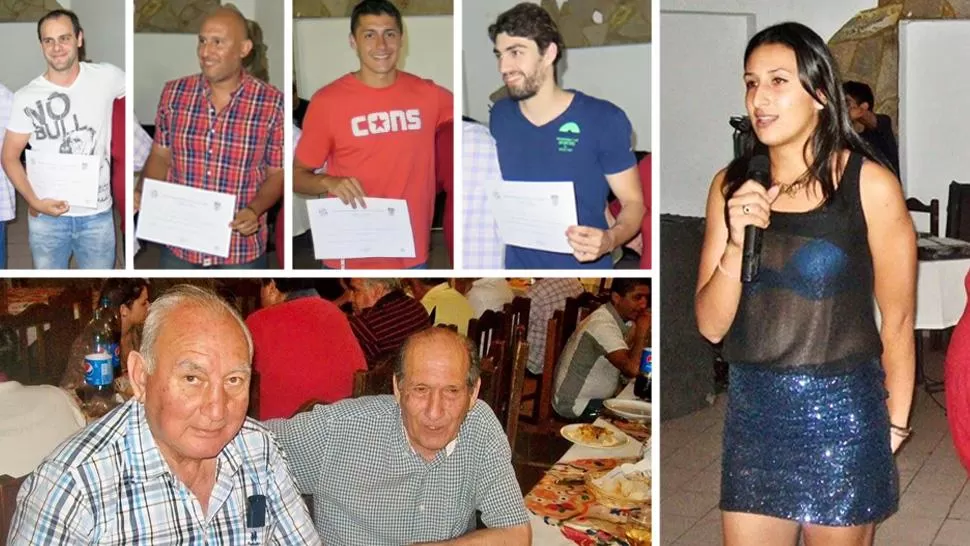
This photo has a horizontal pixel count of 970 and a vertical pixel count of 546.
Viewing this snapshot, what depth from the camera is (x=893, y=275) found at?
2.39 meters

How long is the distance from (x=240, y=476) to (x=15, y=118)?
123cm

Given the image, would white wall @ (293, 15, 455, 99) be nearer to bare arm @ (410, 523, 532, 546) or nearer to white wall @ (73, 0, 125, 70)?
white wall @ (73, 0, 125, 70)

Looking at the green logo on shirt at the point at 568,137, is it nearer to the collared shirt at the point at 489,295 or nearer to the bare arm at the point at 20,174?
the collared shirt at the point at 489,295

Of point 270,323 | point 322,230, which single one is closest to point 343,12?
point 322,230

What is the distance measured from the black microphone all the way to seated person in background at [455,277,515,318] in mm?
684

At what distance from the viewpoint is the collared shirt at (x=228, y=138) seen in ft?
9.50

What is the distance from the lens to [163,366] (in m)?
2.16

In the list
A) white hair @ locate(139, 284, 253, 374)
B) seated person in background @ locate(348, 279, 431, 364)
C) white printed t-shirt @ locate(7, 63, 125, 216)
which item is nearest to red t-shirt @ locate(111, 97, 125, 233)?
white printed t-shirt @ locate(7, 63, 125, 216)

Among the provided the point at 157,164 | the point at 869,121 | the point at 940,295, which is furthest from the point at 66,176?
the point at 940,295

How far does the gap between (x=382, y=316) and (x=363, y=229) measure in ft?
0.69

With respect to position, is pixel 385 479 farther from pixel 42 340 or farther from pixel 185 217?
pixel 42 340

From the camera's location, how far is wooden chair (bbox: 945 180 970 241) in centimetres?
302

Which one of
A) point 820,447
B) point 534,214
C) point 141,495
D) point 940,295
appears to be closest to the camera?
point 141,495

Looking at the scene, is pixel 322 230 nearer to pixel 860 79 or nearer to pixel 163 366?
pixel 163 366
